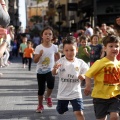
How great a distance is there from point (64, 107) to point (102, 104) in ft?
3.47

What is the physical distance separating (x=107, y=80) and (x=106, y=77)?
0.14 feet

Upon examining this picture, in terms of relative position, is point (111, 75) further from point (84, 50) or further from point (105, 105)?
point (84, 50)

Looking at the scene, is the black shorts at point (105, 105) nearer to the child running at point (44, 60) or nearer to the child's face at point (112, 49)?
the child's face at point (112, 49)

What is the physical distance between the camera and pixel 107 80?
270 inches

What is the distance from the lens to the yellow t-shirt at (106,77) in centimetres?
685

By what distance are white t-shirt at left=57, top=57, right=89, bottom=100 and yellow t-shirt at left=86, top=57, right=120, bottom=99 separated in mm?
777

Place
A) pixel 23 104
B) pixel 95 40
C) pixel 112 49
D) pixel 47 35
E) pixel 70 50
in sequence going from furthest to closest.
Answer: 1. pixel 95 40
2. pixel 23 104
3. pixel 47 35
4. pixel 70 50
5. pixel 112 49

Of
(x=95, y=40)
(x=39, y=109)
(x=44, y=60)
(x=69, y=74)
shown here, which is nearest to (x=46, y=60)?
(x=44, y=60)

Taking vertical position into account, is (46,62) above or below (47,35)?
below

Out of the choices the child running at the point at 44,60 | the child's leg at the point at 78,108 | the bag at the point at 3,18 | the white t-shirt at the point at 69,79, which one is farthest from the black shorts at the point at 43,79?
the bag at the point at 3,18

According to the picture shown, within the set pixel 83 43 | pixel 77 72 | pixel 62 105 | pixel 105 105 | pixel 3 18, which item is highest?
pixel 3 18

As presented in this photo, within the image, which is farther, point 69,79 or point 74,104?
point 69,79

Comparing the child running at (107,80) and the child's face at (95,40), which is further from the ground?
the child's face at (95,40)

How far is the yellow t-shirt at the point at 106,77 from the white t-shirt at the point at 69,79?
78 cm
